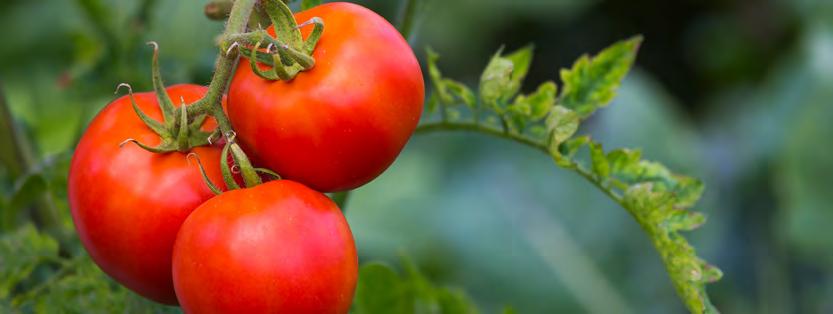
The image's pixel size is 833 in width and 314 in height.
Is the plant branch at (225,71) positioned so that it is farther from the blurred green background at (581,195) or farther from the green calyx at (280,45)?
the blurred green background at (581,195)

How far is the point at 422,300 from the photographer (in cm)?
121

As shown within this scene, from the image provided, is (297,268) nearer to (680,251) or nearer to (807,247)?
(680,251)

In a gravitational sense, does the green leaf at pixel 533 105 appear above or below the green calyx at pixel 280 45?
below

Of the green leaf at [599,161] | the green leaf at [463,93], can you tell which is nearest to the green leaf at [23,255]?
the green leaf at [463,93]

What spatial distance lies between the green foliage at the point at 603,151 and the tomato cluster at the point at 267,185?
182 mm

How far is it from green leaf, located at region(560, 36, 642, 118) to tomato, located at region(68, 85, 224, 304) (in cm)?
34

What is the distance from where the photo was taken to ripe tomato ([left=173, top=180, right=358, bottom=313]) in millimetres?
699

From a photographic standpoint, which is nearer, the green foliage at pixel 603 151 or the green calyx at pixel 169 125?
the green calyx at pixel 169 125

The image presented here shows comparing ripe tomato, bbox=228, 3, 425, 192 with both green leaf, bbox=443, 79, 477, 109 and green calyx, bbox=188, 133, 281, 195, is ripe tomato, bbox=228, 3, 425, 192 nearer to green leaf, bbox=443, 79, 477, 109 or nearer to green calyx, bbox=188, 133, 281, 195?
green calyx, bbox=188, 133, 281, 195

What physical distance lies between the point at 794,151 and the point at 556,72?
1.10 meters

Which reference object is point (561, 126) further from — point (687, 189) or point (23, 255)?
point (23, 255)

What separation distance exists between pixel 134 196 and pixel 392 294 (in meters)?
0.44

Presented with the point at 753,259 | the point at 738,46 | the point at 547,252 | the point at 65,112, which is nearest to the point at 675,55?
the point at 738,46

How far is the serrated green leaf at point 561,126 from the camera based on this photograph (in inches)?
35.6
